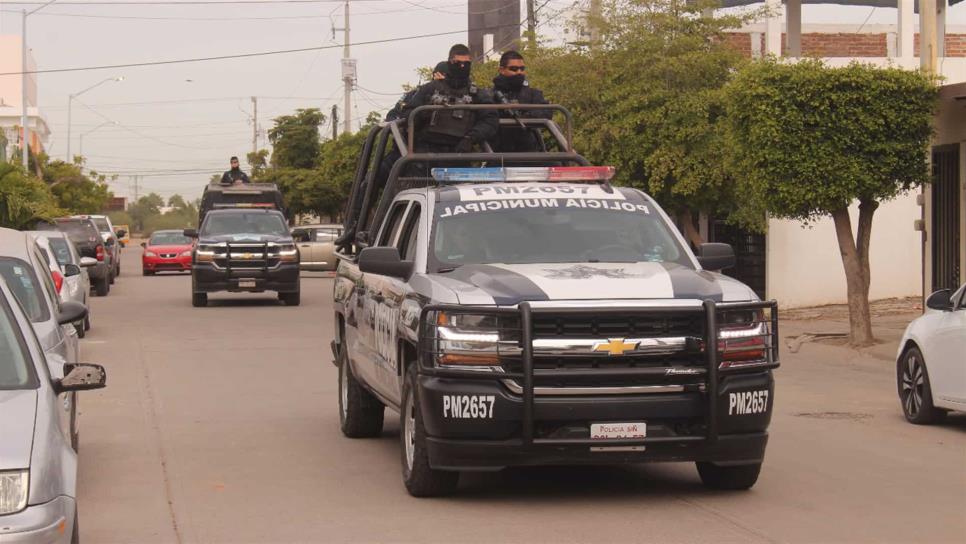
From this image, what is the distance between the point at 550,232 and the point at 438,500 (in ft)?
6.61

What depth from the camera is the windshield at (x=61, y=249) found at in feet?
81.9

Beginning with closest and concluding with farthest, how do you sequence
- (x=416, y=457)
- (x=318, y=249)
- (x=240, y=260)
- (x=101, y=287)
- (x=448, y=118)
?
(x=416, y=457), (x=448, y=118), (x=240, y=260), (x=101, y=287), (x=318, y=249)

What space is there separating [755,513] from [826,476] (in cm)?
155

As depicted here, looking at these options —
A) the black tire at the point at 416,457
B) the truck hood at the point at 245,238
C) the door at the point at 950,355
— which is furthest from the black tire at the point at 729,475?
the truck hood at the point at 245,238

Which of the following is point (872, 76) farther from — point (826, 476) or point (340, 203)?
point (340, 203)

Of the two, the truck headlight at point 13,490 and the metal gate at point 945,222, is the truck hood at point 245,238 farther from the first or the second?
the truck headlight at point 13,490

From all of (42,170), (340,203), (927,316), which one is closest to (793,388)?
(927,316)

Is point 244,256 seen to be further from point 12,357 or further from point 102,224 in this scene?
point 102,224

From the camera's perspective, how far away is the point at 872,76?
18750 millimetres

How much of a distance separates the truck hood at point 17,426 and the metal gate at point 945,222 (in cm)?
1800

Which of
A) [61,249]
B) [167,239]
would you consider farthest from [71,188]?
[61,249]

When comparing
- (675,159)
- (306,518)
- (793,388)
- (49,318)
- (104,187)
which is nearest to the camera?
(306,518)

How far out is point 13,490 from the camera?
5.87 meters

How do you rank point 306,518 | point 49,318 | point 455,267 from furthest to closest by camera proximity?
point 49,318
point 455,267
point 306,518
